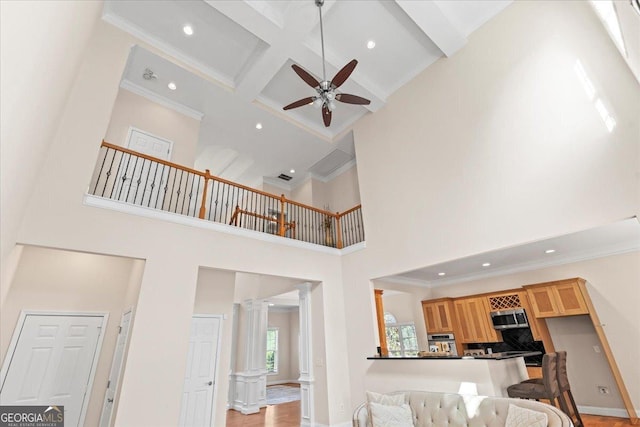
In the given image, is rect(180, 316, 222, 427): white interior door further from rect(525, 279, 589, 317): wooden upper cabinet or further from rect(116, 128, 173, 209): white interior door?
rect(525, 279, 589, 317): wooden upper cabinet

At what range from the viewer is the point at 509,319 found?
6.07m

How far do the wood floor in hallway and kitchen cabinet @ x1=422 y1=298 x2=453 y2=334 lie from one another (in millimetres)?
2569

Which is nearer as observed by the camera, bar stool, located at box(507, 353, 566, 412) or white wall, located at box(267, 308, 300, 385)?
bar stool, located at box(507, 353, 566, 412)

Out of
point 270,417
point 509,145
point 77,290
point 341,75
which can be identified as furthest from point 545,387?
point 77,290

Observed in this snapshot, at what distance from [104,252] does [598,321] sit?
7.81 m

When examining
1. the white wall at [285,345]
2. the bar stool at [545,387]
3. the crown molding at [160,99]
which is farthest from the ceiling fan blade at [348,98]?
the white wall at [285,345]

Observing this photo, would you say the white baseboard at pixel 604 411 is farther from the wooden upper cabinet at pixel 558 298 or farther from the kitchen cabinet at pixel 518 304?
the wooden upper cabinet at pixel 558 298

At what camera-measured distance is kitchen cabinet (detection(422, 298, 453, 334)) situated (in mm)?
6883

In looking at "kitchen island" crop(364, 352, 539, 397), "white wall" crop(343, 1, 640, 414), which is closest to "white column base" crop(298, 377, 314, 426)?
"white wall" crop(343, 1, 640, 414)

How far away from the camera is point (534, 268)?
237 inches

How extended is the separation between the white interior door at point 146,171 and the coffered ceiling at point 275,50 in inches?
40.1

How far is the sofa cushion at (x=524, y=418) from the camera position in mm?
2572

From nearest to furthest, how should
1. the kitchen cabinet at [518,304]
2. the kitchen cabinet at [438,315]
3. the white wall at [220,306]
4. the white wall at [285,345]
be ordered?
the white wall at [220,306]
the kitchen cabinet at [518,304]
the kitchen cabinet at [438,315]
the white wall at [285,345]

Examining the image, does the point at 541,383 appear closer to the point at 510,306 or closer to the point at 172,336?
the point at 510,306
